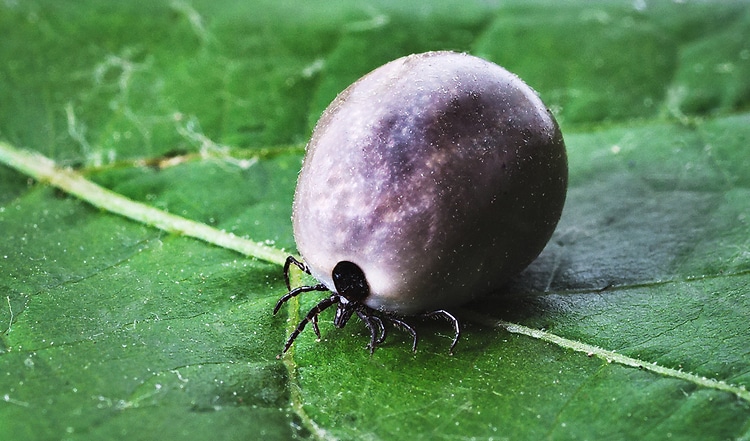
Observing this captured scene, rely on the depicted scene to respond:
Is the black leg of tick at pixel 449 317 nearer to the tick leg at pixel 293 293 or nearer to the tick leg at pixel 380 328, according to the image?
the tick leg at pixel 380 328

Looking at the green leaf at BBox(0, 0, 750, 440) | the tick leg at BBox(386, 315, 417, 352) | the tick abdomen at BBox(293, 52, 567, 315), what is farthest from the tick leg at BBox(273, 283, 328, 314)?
the tick leg at BBox(386, 315, 417, 352)

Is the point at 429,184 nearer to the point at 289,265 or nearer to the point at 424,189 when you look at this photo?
the point at 424,189

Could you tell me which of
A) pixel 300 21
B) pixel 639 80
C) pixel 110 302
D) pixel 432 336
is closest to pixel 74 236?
pixel 110 302

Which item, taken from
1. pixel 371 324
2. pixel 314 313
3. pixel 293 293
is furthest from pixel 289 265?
pixel 371 324

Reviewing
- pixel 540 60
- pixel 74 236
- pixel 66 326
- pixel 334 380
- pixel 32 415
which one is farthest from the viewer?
pixel 540 60

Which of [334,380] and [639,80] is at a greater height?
[639,80]

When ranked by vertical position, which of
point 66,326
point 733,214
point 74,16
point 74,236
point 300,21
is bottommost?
point 733,214

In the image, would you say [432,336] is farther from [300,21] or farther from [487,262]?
[300,21]

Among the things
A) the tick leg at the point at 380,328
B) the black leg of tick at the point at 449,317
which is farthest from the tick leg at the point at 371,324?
the black leg of tick at the point at 449,317
